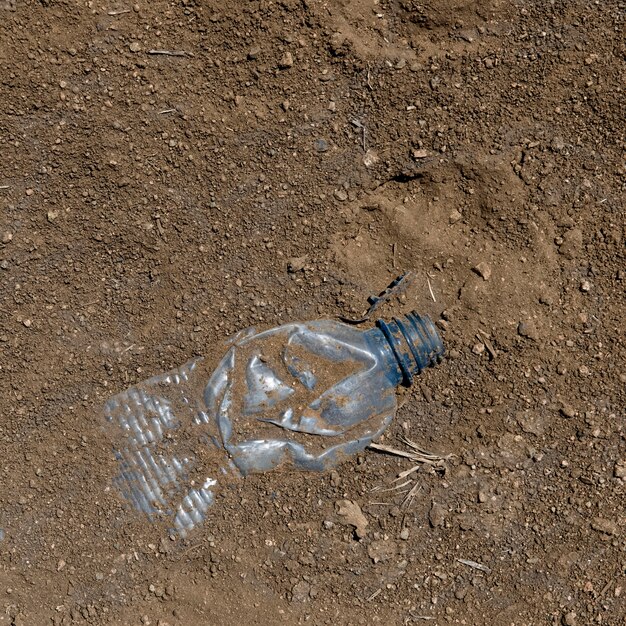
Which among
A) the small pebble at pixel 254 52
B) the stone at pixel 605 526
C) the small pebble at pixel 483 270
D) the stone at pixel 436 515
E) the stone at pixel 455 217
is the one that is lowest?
the stone at pixel 436 515

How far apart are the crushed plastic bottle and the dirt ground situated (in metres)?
0.07

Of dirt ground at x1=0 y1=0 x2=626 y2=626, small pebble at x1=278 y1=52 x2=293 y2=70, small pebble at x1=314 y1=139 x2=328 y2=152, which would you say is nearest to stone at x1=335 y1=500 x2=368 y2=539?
dirt ground at x1=0 y1=0 x2=626 y2=626

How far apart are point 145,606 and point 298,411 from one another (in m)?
0.92

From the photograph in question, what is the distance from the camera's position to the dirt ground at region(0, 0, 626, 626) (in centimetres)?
205

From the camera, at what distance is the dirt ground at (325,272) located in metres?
2.05

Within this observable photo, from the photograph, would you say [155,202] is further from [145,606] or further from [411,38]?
[145,606]

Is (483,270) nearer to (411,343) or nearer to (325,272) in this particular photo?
(411,343)

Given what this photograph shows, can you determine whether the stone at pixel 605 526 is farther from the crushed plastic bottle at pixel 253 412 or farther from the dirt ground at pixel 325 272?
the crushed plastic bottle at pixel 253 412

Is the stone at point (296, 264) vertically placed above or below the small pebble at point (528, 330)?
below

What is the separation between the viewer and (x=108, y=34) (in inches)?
79.9

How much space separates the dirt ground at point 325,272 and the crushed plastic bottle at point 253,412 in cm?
7

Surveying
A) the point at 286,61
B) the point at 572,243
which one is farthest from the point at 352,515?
the point at 286,61

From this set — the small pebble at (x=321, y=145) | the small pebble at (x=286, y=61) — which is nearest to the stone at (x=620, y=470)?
the small pebble at (x=321, y=145)

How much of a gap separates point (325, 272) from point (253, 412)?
0.58 meters
